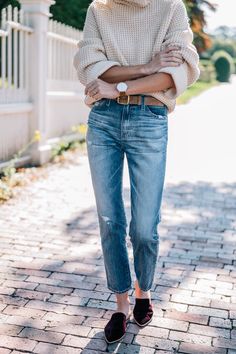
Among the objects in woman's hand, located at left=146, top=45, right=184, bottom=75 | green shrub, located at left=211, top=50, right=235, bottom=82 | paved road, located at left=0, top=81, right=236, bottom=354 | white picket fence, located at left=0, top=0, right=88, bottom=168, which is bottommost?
green shrub, located at left=211, top=50, right=235, bottom=82

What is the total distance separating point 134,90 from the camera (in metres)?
2.92

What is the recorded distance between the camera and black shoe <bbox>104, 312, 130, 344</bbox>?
3.18 meters

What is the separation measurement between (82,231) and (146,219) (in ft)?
7.47

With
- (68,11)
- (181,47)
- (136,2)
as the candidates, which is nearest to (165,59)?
(181,47)

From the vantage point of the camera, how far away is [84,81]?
3.06m

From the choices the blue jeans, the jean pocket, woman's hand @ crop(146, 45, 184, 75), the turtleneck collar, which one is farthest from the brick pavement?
the turtleneck collar

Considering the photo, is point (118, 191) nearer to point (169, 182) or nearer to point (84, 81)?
point (84, 81)

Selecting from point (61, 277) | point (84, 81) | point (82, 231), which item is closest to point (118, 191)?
point (84, 81)

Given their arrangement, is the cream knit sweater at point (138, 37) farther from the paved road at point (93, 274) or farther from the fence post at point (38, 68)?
the fence post at point (38, 68)

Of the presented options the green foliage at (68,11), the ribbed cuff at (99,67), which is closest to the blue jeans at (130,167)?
the ribbed cuff at (99,67)

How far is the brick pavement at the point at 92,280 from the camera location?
321cm

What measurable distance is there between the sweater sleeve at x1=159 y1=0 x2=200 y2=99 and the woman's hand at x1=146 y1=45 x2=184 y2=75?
20mm

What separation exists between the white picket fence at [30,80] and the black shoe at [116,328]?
171 inches

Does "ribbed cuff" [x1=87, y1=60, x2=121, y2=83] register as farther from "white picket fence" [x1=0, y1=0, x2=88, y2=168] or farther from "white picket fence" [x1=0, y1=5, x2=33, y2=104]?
"white picket fence" [x1=0, y1=5, x2=33, y2=104]
